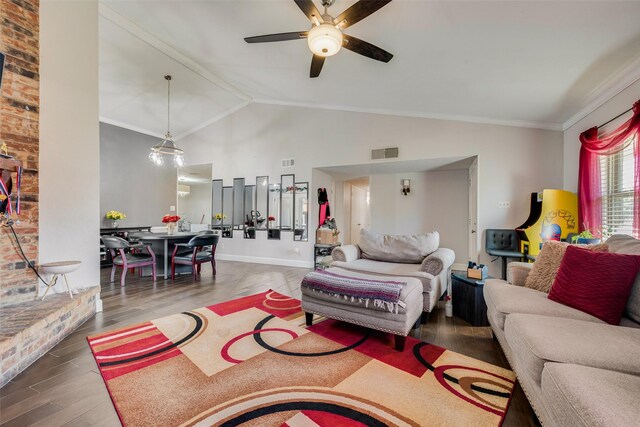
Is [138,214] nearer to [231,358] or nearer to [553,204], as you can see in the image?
[231,358]

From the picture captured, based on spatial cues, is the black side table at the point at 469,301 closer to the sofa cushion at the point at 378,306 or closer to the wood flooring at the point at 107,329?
the wood flooring at the point at 107,329

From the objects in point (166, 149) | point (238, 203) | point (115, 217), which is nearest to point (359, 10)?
point (166, 149)

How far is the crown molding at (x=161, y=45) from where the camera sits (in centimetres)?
366

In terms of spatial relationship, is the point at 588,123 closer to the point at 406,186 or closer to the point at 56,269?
the point at 406,186

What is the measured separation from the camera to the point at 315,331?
252cm

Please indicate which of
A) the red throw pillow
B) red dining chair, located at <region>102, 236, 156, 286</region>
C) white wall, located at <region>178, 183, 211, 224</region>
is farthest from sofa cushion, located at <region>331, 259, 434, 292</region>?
white wall, located at <region>178, 183, 211, 224</region>

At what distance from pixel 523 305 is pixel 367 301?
3.48ft

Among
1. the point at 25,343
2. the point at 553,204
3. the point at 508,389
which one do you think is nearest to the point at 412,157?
the point at 553,204

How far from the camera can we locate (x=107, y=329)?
256 cm

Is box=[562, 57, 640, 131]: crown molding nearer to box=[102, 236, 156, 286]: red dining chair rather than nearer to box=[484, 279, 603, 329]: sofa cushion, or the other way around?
box=[484, 279, 603, 329]: sofa cushion

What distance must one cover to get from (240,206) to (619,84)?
660 centimetres

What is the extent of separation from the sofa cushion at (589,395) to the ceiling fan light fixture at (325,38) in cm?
252

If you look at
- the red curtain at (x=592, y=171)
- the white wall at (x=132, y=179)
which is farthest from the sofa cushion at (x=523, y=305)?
the white wall at (x=132, y=179)

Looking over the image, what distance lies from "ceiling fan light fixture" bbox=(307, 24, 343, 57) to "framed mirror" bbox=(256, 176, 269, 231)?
171 inches
